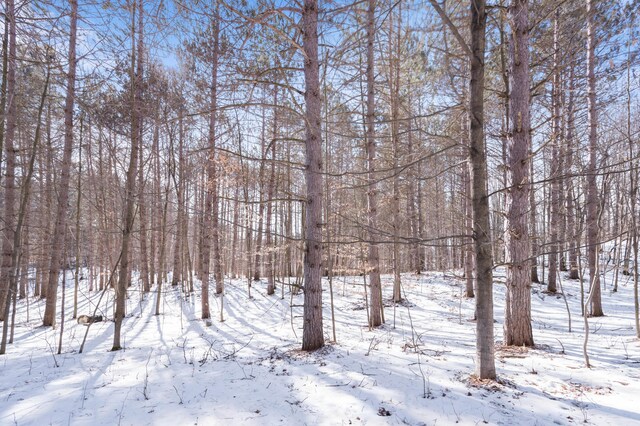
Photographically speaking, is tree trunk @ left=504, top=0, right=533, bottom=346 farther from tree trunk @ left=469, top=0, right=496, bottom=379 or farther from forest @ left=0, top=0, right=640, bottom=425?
tree trunk @ left=469, top=0, right=496, bottom=379

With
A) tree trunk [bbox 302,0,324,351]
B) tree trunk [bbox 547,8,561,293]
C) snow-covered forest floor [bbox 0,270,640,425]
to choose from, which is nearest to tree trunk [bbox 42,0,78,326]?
snow-covered forest floor [bbox 0,270,640,425]

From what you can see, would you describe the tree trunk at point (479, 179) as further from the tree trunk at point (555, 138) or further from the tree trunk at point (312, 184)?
the tree trunk at point (312, 184)

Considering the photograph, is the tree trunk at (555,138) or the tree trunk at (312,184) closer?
the tree trunk at (312,184)

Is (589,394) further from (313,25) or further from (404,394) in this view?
(313,25)

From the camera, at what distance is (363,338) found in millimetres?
6586

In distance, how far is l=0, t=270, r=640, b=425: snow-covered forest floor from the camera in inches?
126

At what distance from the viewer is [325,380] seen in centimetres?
405

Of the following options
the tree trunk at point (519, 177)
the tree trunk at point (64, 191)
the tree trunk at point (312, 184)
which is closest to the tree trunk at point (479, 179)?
the tree trunk at point (519, 177)

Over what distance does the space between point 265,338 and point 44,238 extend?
523 inches

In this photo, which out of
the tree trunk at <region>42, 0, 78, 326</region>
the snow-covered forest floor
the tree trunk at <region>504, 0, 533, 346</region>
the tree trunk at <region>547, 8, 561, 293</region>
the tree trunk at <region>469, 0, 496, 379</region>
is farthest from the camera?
the tree trunk at <region>42, 0, 78, 326</region>

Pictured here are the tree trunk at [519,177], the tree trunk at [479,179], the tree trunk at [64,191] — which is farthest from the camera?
the tree trunk at [64,191]

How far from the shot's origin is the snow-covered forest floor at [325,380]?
320 centimetres

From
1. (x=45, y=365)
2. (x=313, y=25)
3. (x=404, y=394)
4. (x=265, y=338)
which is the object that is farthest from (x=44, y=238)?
(x=404, y=394)

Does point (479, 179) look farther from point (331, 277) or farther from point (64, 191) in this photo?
point (64, 191)
